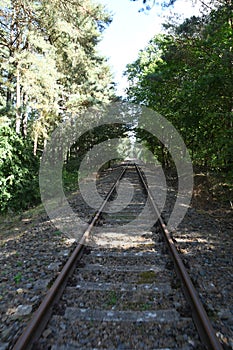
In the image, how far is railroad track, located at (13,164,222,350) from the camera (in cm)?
267

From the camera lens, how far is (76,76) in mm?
16016

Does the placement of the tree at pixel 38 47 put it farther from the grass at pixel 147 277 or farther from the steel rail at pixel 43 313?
the grass at pixel 147 277

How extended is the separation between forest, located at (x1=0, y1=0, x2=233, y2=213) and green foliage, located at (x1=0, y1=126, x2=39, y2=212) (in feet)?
0.11

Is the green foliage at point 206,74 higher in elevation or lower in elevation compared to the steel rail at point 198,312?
higher

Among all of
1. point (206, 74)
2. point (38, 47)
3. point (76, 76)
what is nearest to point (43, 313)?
point (206, 74)

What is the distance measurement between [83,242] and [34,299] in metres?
1.77

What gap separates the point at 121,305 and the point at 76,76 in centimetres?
1459

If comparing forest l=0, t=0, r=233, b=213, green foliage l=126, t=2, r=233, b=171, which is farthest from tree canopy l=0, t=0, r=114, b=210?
green foliage l=126, t=2, r=233, b=171

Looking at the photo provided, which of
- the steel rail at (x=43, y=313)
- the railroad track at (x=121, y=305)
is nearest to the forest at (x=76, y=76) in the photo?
the railroad track at (x=121, y=305)

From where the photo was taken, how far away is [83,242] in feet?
16.8

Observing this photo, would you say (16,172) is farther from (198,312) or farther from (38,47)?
(198,312)

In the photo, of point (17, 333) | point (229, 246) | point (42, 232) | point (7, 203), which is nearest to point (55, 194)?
point (7, 203)

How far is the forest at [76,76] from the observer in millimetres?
7102

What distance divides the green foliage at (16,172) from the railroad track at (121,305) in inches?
228
